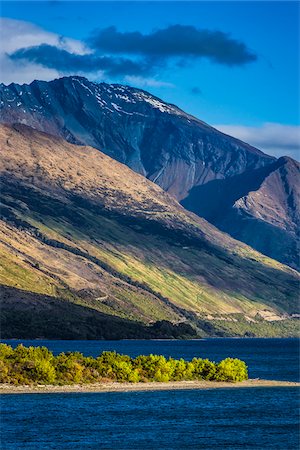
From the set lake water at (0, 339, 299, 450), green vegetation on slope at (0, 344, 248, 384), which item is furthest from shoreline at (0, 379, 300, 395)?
lake water at (0, 339, 299, 450)

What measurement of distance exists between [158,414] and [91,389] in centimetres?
3323

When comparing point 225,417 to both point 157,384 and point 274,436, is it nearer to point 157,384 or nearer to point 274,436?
point 274,436

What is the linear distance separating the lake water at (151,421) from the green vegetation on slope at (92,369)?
1129 centimetres

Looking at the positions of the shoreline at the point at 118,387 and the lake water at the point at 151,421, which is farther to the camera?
the shoreline at the point at 118,387

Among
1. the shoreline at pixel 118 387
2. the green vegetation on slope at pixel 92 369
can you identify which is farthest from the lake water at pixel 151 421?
the green vegetation on slope at pixel 92 369

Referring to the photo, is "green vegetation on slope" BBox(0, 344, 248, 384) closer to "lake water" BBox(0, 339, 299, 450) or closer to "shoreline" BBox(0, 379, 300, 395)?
"shoreline" BBox(0, 379, 300, 395)

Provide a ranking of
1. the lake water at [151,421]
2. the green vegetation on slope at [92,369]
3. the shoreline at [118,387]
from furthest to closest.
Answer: the green vegetation on slope at [92,369], the shoreline at [118,387], the lake water at [151,421]

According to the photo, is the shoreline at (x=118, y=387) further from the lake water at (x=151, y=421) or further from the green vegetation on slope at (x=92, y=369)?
the lake water at (x=151, y=421)

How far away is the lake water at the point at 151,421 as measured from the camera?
116 meters

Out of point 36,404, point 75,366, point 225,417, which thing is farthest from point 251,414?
point 75,366

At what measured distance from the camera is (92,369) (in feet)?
609

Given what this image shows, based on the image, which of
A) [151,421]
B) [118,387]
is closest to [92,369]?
[118,387]

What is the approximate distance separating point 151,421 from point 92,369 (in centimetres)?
5187

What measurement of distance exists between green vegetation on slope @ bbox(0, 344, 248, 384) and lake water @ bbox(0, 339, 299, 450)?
1129 centimetres
